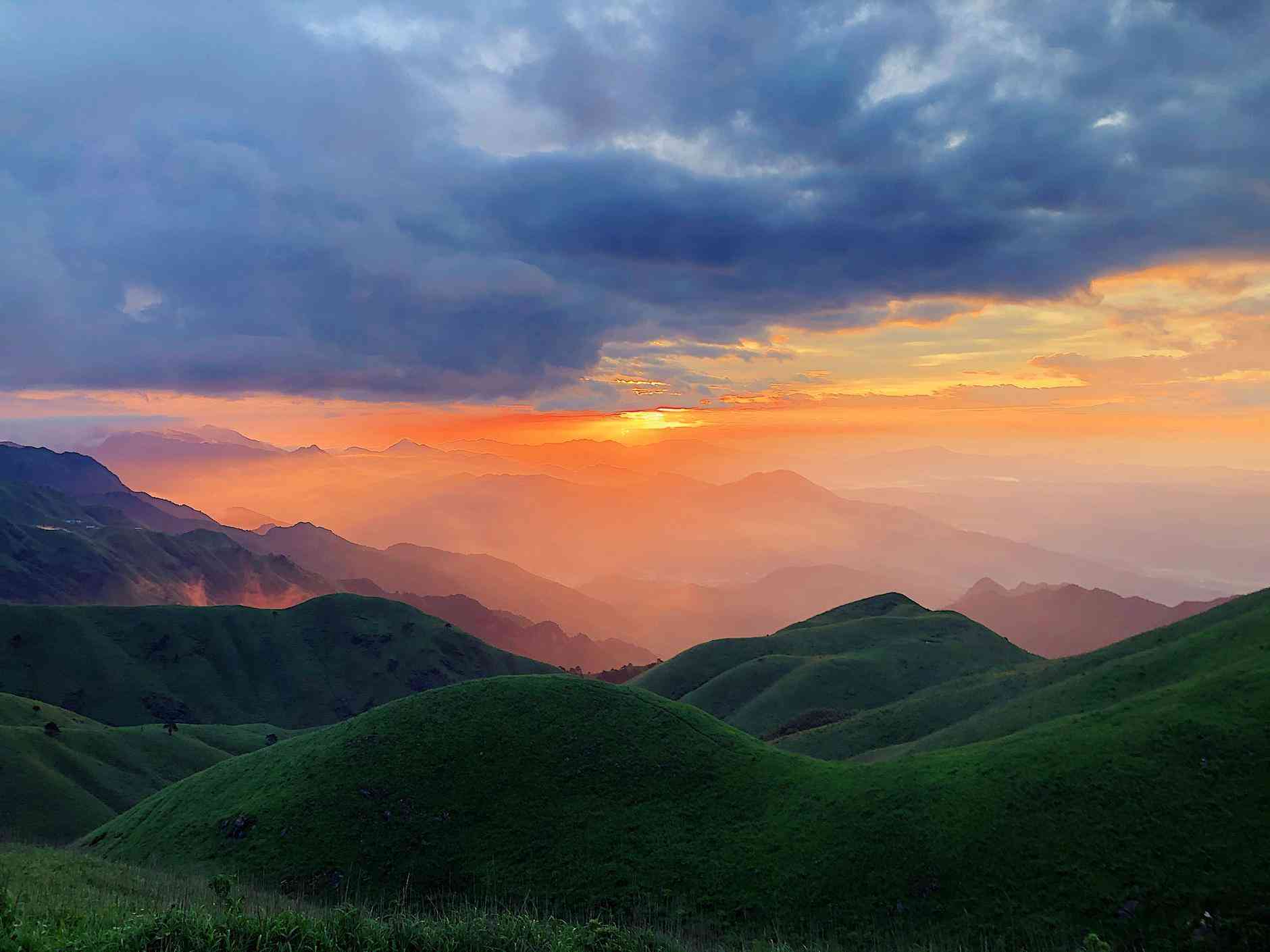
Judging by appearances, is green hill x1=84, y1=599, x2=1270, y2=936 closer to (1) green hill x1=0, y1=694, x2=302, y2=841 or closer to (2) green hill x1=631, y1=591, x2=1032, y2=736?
(1) green hill x1=0, y1=694, x2=302, y2=841

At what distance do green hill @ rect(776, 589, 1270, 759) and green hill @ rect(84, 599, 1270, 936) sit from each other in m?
3.72

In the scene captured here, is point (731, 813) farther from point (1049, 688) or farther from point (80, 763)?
point (80, 763)

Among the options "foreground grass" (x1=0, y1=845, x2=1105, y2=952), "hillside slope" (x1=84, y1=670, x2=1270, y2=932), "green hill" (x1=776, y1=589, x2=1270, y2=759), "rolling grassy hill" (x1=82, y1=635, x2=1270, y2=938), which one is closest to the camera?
"foreground grass" (x1=0, y1=845, x2=1105, y2=952)

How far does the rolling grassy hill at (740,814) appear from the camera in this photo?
37.9 metres

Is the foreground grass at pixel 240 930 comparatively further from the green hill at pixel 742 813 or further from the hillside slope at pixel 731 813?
the hillside slope at pixel 731 813

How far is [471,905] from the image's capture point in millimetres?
44938

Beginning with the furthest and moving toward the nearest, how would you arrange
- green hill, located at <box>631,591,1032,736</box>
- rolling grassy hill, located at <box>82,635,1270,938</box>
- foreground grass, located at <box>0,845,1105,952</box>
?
green hill, located at <box>631,591,1032,736</box> < rolling grassy hill, located at <box>82,635,1270,938</box> < foreground grass, located at <box>0,845,1105,952</box>

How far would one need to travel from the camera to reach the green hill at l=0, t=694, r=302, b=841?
91562 mm

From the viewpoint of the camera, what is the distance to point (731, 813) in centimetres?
5200

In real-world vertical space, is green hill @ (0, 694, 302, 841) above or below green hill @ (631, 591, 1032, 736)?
below

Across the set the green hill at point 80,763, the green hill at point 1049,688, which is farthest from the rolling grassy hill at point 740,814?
the green hill at point 80,763

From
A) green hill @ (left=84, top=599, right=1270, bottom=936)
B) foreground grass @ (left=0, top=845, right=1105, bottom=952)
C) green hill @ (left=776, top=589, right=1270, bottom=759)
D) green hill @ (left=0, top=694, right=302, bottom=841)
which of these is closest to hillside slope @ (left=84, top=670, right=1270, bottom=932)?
green hill @ (left=84, top=599, right=1270, bottom=936)

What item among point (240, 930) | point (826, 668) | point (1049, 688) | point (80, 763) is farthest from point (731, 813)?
point (80, 763)

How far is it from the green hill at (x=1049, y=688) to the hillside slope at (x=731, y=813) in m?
10.7
